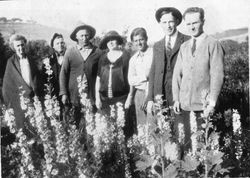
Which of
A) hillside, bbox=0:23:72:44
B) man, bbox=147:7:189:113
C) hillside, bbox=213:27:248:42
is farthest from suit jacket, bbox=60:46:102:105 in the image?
hillside, bbox=213:27:248:42

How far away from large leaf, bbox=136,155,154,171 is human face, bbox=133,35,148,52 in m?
0.89

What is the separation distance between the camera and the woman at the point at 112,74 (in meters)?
3.54

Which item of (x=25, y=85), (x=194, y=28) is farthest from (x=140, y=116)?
(x=25, y=85)

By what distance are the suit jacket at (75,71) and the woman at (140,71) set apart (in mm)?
331

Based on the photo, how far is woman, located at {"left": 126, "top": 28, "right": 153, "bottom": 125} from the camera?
3.48 metres

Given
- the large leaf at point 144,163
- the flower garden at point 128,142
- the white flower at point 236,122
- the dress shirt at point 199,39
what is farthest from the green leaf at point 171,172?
the dress shirt at point 199,39

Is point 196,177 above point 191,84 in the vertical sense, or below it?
below

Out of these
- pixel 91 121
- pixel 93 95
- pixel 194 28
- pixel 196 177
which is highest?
pixel 194 28

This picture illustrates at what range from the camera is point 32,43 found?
3742mm

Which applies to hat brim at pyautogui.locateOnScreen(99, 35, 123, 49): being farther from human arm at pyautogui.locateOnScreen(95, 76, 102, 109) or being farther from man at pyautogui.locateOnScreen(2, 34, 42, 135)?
man at pyautogui.locateOnScreen(2, 34, 42, 135)

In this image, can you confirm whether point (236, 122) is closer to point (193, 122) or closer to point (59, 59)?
point (193, 122)

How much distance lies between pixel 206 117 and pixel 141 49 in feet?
2.62

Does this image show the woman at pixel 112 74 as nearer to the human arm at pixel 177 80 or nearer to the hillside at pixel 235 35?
the human arm at pixel 177 80

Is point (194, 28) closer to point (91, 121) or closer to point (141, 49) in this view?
point (141, 49)
